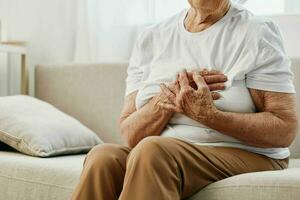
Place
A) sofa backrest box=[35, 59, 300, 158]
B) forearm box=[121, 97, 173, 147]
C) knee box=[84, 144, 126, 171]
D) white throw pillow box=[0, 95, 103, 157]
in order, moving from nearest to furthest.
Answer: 1. knee box=[84, 144, 126, 171]
2. forearm box=[121, 97, 173, 147]
3. white throw pillow box=[0, 95, 103, 157]
4. sofa backrest box=[35, 59, 300, 158]

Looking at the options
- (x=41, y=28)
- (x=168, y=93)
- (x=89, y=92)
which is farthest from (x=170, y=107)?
(x=41, y=28)

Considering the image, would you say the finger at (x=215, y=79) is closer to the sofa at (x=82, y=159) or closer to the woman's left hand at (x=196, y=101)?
the woman's left hand at (x=196, y=101)

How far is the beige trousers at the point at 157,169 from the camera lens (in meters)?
1.54

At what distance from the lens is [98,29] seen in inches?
118

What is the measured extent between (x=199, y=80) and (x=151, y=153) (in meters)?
0.33

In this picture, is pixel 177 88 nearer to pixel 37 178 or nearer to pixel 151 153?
pixel 151 153

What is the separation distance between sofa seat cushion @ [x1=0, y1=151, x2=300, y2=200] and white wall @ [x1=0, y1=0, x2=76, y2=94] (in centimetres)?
91

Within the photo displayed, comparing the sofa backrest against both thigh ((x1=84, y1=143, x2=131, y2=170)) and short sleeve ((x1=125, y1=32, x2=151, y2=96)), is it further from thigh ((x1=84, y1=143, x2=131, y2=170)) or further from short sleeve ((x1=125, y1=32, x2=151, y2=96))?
thigh ((x1=84, y1=143, x2=131, y2=170))

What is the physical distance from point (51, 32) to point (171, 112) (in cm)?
148

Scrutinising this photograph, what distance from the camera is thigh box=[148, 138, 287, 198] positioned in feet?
5.32

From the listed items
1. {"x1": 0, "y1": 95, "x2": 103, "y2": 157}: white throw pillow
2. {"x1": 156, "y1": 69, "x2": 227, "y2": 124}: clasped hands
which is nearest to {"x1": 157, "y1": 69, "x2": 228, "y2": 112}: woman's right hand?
{"x1": 156, "y1": 69, "x2": 227, "y2": 124}: clasped hands

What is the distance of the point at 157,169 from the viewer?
1544 millimetres

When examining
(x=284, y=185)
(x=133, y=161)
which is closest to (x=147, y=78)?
(x=133, y=161)

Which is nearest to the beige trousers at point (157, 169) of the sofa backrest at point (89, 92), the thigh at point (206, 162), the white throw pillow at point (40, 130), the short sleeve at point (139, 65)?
the thigh at point (206, 162)
